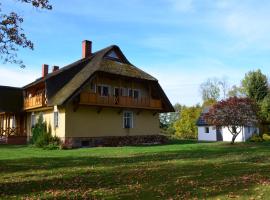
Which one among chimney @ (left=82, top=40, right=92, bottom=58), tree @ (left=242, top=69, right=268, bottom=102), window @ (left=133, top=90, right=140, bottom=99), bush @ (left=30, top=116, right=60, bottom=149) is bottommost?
bush @ (left=30, top=116, right=60, bottom=149)

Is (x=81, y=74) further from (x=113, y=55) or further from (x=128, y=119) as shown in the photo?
(x=128, y=119)

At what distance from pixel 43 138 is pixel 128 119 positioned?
8.49 metres

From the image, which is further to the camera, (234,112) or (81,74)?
(81,74)

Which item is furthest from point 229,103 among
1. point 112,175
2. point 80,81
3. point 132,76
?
point 112,175

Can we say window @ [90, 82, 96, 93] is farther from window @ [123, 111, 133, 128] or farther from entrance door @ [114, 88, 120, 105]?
window @ [123, 111, 133, 128]

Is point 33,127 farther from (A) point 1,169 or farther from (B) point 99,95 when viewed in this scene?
(A) point 1,169

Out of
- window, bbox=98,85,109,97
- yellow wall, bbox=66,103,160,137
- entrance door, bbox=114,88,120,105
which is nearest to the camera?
yellow wall, bbox=66,103,160,137

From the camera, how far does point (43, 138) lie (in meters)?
28.1

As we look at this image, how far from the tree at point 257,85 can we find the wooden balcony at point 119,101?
59.4 ft

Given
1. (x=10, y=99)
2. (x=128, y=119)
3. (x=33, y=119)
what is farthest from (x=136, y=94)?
(x=10, y=99)

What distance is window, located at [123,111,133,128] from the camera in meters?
32.8

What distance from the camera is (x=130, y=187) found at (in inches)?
361

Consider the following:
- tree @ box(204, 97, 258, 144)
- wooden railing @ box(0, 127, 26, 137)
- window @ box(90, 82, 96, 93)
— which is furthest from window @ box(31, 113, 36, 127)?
tree @ box(204, 97, 258, 144)

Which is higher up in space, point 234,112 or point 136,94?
point 136,94
